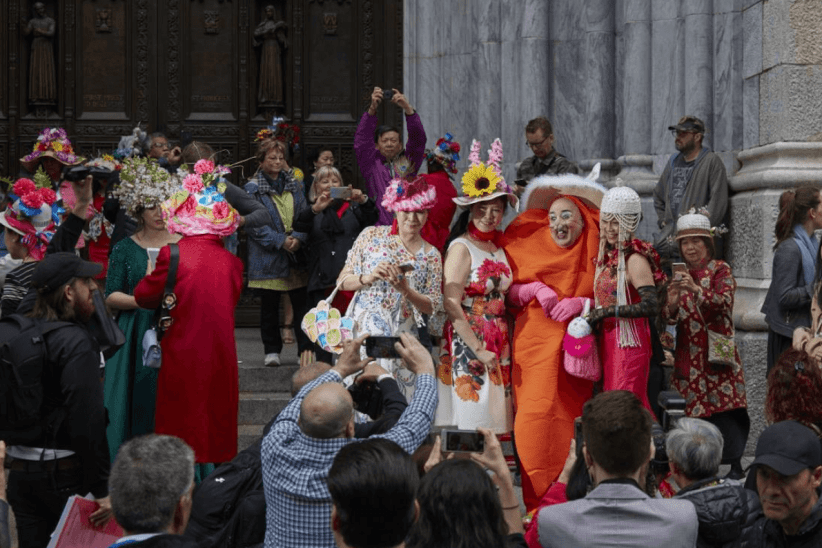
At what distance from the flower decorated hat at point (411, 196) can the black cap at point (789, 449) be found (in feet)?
10.5

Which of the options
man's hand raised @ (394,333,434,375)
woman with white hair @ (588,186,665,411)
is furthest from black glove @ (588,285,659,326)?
man's hand raised @ (394,333,434,375)

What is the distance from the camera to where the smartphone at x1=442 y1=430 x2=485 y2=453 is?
384 centimetres

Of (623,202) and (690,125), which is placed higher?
(690,125)

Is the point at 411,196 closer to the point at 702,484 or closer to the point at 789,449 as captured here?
the point at 702,484

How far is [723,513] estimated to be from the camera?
12.7 feet

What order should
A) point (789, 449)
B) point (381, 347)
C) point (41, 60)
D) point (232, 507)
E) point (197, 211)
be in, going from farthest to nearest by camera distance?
point (41, 60) → point (197, 211) → point (381, 347) → point (232, 507) → point (789, 449)

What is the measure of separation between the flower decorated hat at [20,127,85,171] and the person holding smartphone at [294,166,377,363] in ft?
6.55

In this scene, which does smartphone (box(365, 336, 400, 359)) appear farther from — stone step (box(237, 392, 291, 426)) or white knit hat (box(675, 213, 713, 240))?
stone step (box(237, 392, 291, 426))

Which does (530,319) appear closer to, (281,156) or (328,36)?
(281,156)

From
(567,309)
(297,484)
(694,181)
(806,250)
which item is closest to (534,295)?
(567,309)

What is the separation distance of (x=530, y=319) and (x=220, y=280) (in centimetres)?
172

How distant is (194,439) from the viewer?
648 centimetres

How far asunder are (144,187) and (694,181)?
11.9ft

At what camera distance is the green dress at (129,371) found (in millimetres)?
6781
